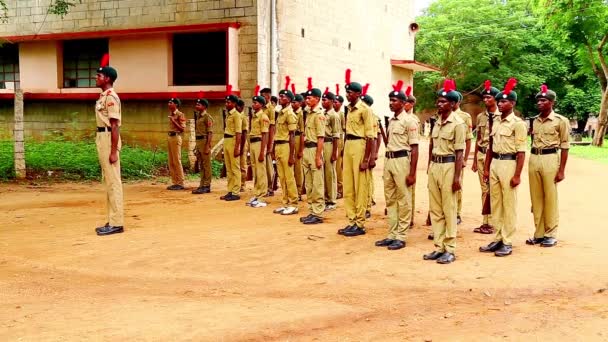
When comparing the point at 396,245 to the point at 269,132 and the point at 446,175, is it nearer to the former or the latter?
the point at 446,175

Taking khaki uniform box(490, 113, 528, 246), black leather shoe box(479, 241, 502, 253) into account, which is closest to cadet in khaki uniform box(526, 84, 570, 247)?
khaki uniform box(490, 113, 528, 246)

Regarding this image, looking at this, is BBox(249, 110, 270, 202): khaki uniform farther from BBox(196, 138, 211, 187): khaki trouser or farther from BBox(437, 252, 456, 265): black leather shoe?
BBox(437, 252, 456, 265): black leather shoe

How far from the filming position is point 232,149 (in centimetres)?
1013

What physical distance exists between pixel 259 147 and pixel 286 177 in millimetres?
1001

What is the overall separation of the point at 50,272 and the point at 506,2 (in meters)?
37.1

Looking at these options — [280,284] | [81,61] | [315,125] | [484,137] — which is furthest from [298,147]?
[81,61]

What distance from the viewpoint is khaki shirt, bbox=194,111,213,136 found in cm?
1074

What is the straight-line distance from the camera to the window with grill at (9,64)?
676 inches

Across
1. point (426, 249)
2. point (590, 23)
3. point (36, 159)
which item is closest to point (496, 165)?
point (426, 249)

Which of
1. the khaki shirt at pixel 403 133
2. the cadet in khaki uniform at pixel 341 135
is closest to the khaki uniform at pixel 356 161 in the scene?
the khaki shirt at pixel 403 133

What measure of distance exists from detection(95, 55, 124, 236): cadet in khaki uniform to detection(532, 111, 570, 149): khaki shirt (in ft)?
16.5

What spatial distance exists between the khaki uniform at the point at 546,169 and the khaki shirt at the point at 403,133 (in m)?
1.45

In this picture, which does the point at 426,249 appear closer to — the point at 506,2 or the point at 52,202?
the point at 52,202

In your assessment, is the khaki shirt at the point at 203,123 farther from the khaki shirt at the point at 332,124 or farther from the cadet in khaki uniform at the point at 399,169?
the cadet in khaki uniform at the point at 399,169
